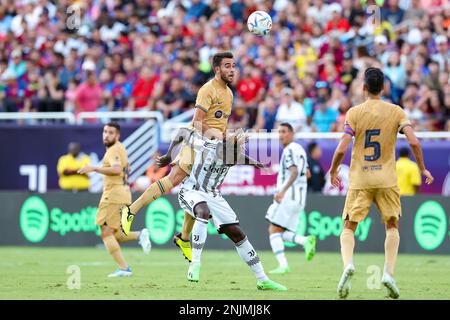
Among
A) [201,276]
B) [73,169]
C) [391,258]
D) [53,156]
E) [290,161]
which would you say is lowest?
[201,276]

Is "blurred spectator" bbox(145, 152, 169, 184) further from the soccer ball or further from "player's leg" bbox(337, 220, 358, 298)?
"player's leg" bbox(337, 220, 358, 298)

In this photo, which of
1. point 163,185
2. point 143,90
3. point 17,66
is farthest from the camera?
point 17,66

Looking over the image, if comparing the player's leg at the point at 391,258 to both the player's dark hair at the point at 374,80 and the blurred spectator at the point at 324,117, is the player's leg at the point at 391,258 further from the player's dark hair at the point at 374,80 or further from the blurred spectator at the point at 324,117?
the blurred spectator at the point at 324,117

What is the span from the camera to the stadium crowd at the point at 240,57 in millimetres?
25031

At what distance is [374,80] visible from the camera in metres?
12.7

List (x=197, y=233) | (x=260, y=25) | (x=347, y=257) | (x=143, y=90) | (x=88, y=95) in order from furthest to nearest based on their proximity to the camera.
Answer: (x=143, y=90)
(x=88, y=95)
(x=260, y=25)
(x=197, y=233)
(x=347, y=257)

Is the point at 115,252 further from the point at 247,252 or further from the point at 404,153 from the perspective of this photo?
the point at 404,153

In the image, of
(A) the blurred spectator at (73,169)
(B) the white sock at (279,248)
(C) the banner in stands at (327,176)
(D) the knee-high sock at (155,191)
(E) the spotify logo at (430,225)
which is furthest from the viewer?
(A) the blurred spectator at (73,169)

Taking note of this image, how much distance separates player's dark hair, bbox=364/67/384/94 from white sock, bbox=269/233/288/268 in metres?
5.91

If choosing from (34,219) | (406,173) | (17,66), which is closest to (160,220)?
(34,219)

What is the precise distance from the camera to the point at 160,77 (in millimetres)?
27797

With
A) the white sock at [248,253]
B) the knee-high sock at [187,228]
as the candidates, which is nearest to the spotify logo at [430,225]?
the knee-high sock at [187,228]

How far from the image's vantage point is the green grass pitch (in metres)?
13.2

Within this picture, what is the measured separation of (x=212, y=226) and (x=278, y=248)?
6.13 metres
